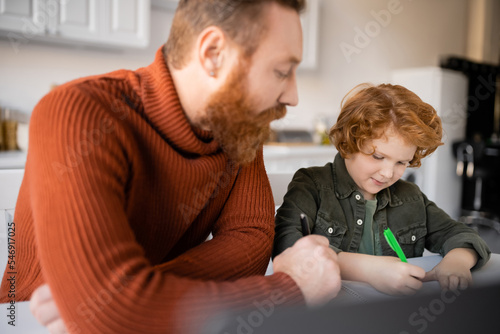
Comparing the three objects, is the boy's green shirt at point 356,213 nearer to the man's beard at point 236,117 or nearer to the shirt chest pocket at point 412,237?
the shirt chest pocket at point 412,237

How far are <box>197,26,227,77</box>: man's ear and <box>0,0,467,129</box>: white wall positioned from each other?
101 inches

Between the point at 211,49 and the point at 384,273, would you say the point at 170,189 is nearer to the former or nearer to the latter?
the point at 211,49

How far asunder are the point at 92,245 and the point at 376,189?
75 centimetres

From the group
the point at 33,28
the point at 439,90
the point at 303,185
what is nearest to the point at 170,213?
the point at 303,185

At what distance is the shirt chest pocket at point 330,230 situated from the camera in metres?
1.03

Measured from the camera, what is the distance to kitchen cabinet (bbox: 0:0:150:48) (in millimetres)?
2465

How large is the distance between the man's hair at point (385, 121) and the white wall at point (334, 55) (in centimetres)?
244

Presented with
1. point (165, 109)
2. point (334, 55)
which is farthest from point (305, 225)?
point (334, 55)

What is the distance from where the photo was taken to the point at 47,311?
22.2 inches

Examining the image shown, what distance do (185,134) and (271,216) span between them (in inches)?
10.7

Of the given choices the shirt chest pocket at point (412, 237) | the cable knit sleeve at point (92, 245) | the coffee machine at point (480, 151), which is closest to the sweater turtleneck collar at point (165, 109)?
the cable knit sleeve at point (92, 245)

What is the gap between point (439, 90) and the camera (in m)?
4.35

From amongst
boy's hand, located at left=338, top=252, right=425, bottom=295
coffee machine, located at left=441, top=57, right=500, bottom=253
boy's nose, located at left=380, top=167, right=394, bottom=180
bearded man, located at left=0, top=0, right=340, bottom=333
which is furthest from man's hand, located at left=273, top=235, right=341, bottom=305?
coffee machine, located at left=441, top=57, right=500, bottom=253

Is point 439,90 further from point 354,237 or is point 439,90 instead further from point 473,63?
point 354,237
